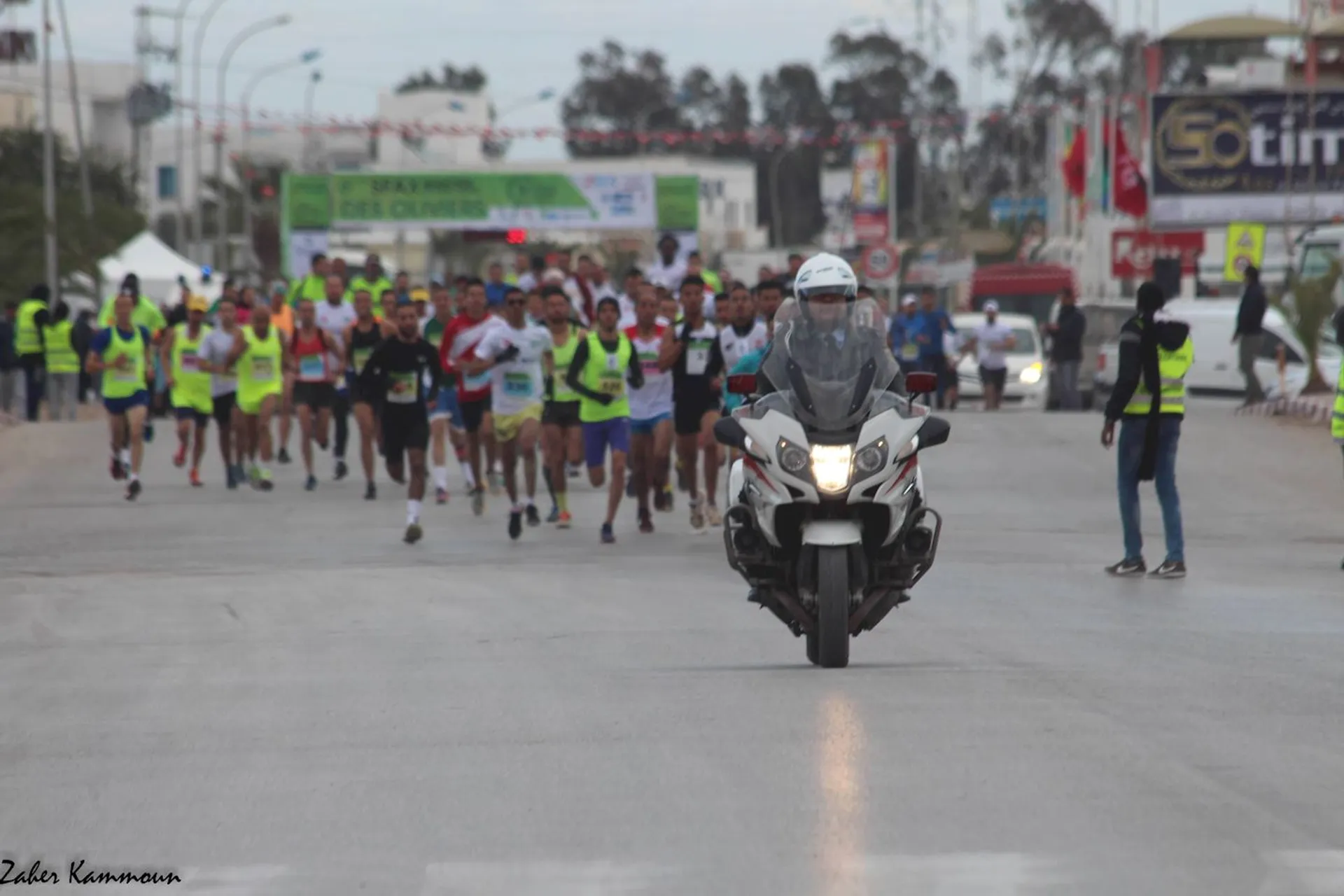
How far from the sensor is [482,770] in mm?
7980

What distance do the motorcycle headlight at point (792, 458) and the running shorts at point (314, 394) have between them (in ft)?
46.1

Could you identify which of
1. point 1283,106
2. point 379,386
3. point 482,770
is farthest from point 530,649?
point 1283,106

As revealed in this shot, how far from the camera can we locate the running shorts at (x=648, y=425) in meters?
18.5

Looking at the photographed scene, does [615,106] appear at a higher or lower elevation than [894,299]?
higher

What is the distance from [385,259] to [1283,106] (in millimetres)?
58474

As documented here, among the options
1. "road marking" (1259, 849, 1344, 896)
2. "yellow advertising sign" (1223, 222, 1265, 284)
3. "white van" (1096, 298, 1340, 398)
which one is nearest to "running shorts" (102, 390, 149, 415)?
"white van" (1096, 298, 1340, 398)

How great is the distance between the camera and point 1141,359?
1531 centimetres

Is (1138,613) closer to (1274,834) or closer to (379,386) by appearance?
(1274,834)

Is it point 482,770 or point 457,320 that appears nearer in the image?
point 482,770

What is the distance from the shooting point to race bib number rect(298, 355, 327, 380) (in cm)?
2394

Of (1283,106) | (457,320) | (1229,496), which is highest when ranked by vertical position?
(1283,106)

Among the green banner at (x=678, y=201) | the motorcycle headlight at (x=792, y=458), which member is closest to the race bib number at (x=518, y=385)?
the motorcycle headlight at (x=792, y=458)

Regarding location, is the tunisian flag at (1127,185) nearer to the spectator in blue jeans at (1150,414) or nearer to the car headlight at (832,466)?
the spectator in blue jeans at (1150,414)

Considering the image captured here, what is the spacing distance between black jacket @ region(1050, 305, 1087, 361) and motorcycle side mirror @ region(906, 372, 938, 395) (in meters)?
23.8
